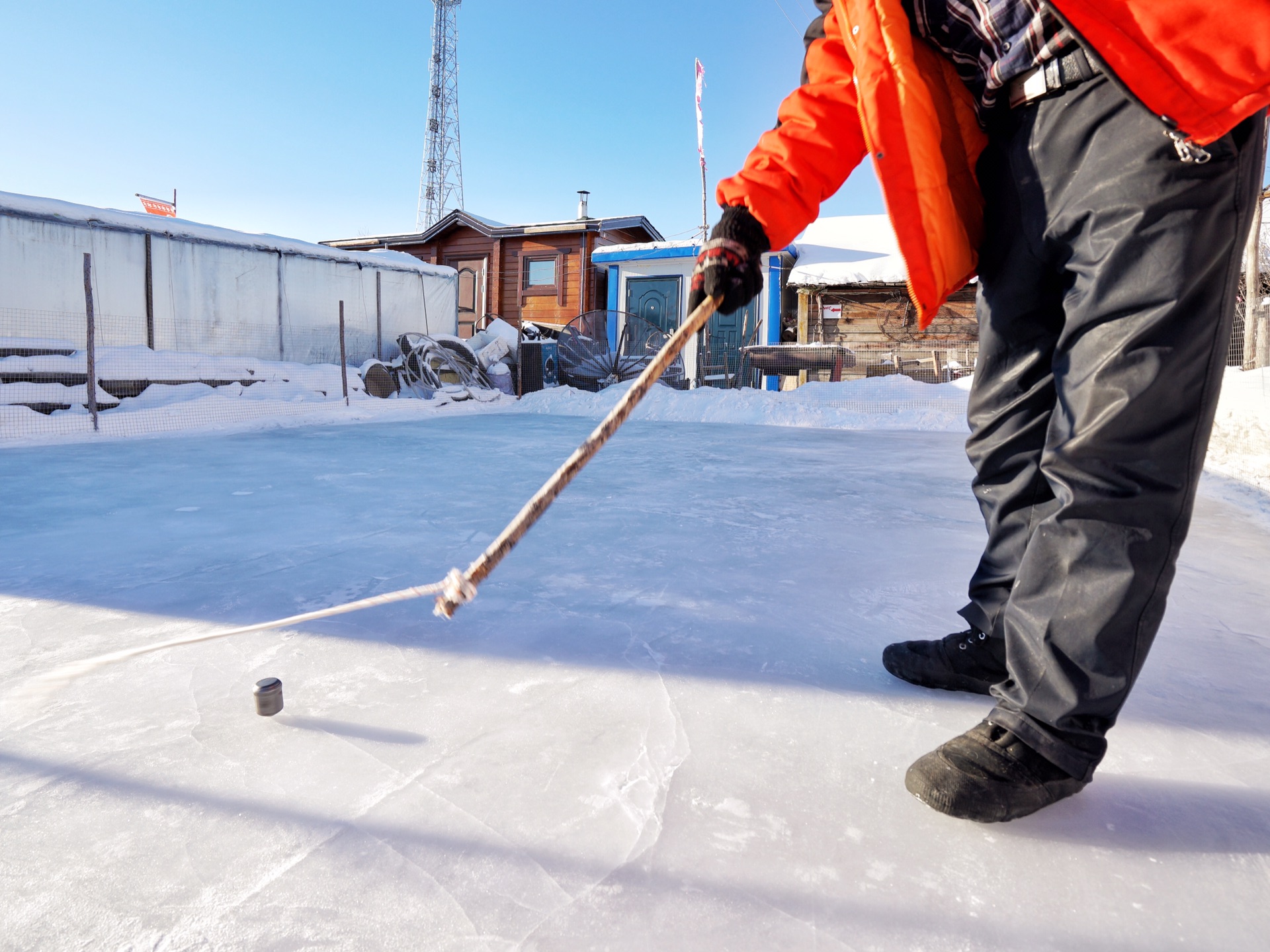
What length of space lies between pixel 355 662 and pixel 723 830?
2.38 ft

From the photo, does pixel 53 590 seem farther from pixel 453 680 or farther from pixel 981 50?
pixel 981 50

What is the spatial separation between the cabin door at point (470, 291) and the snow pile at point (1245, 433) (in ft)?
42.7

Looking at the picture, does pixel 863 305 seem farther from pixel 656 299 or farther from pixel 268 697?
pixel 268 697

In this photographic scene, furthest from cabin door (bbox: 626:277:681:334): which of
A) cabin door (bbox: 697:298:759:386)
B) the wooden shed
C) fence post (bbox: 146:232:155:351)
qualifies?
fence post (bbox: 146:232:155:351)

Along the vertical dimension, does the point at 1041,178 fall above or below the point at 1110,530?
above

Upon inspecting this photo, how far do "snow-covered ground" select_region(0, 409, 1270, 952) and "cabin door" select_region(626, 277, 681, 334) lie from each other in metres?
10.8

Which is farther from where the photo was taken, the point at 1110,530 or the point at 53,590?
the point at 53,590

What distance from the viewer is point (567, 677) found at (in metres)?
1.18

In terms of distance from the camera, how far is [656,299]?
12.7 m

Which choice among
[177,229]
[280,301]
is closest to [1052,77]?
[177,229]

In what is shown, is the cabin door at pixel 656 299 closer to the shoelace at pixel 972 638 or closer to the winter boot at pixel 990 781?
the shoelace at pixel 972 638

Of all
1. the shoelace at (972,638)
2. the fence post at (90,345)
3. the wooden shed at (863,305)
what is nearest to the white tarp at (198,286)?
the fence post at (90,345)

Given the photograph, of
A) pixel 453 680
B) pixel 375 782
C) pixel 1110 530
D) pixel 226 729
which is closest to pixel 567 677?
pixel 453 680

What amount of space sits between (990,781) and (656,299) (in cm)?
1236
